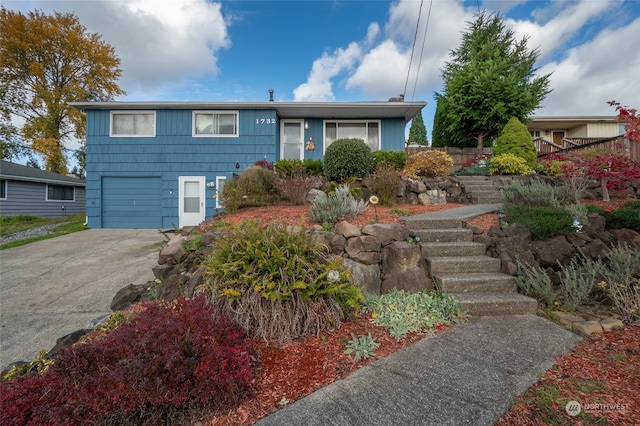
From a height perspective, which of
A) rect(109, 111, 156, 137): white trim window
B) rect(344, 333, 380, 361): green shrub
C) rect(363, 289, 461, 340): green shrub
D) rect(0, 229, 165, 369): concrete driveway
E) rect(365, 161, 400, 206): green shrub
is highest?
rect(109, 111, 156, 137): white trim window

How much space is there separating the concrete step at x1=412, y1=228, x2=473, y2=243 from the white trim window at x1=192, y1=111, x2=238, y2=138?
9001mm

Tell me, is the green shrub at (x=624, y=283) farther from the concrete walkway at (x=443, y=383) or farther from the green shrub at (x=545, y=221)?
the concrete walkway at (x=443, y=383)

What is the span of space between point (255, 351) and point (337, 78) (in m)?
10.9

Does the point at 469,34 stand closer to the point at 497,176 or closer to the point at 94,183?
the point at 497,176

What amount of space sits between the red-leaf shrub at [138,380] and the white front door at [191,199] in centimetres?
914

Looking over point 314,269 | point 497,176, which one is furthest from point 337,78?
point 314,269

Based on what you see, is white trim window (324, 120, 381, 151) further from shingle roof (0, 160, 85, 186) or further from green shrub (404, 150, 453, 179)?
shingle roof (0, 160, 85, 186)

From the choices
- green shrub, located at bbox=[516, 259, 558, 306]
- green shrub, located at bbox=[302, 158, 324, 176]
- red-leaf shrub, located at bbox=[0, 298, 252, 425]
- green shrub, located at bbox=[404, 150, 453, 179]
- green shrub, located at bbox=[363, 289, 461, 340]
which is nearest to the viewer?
red-leaf shrub, located at bbox=[0, 298, 252, 425]

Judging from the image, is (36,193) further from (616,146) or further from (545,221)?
(616,146)

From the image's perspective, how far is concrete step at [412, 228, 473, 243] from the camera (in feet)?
12.5

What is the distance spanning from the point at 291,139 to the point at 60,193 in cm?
1577

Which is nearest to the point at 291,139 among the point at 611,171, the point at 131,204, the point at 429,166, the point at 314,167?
the point at 314,167

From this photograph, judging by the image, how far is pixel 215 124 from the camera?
1072 centimetres

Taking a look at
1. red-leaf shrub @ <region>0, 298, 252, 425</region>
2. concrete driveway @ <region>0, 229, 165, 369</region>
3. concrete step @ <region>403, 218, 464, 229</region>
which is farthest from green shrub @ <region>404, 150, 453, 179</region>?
red-leaf shrub @ <region>0, 298, 252, 425</region>
